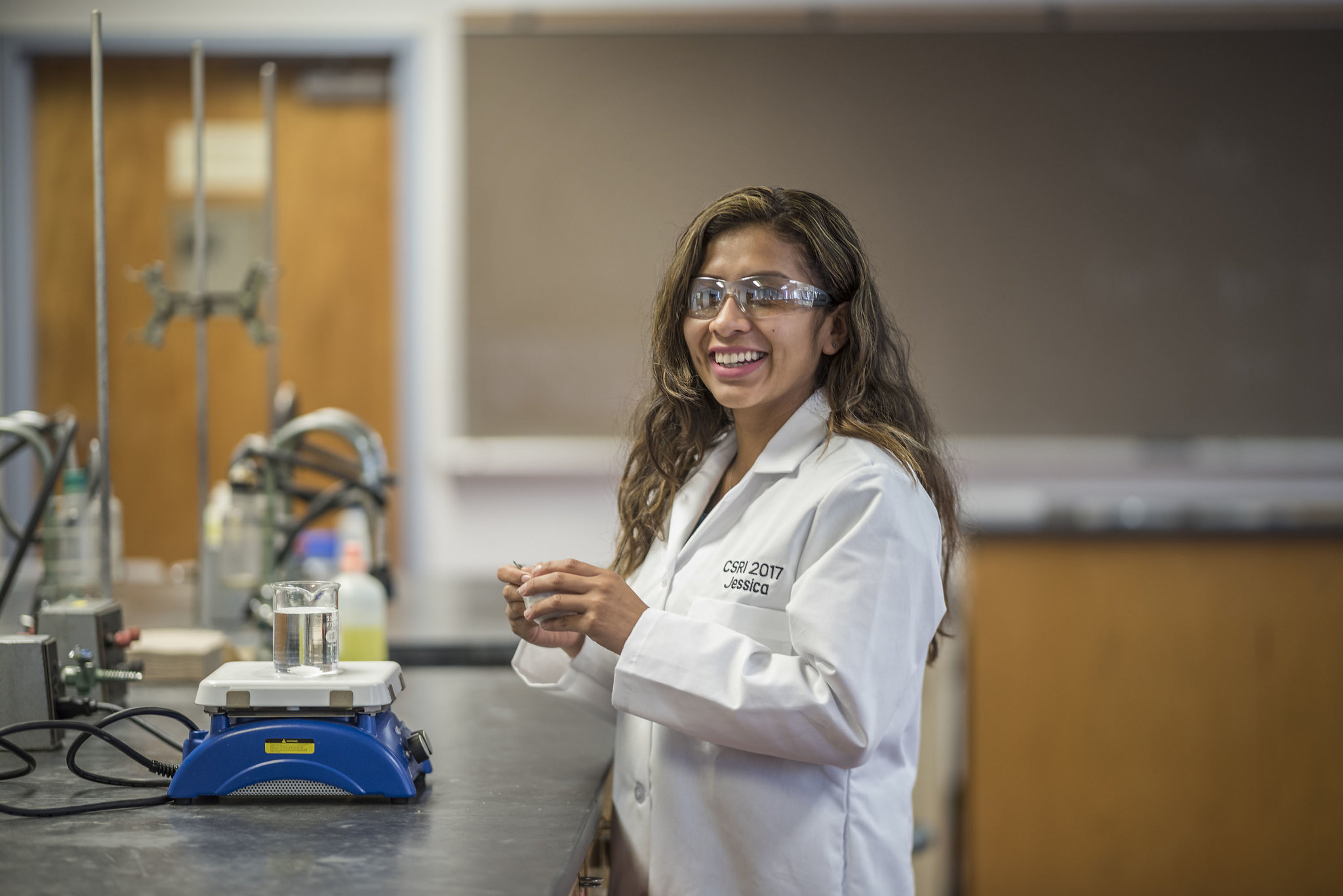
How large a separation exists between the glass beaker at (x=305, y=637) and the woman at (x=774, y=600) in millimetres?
184

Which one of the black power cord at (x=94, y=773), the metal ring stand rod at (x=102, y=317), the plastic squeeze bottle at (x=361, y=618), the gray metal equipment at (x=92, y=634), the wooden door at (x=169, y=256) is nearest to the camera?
the black power cord at (x=94, y=773)

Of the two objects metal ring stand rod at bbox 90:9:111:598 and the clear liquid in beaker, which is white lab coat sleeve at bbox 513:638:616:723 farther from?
metal ring stand rod at bbox 90:9:111:598

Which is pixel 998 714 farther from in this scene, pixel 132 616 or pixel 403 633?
pixel 132 616

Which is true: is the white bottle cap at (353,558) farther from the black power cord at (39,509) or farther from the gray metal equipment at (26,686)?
the gray metal equipment at (26,686)

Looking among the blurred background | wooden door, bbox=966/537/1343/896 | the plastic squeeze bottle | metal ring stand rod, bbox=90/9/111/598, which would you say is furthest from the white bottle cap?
the blurred background

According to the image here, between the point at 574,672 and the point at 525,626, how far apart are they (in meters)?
0.15

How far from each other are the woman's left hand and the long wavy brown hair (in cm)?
30

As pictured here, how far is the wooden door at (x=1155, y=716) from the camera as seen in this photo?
2.60m

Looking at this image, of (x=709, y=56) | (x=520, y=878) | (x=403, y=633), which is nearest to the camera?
(x=520, y=878)

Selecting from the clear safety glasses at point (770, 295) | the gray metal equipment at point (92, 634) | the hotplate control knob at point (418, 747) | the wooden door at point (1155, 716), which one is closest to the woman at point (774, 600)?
the clear safety glasses at point (770, 295)

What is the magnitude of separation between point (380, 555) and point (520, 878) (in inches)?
52.7

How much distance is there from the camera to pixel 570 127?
3.59 metres

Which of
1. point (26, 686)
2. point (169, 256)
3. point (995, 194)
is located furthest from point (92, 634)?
point (995, 194)

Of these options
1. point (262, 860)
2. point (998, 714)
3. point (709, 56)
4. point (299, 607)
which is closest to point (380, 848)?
point (262, 860)
